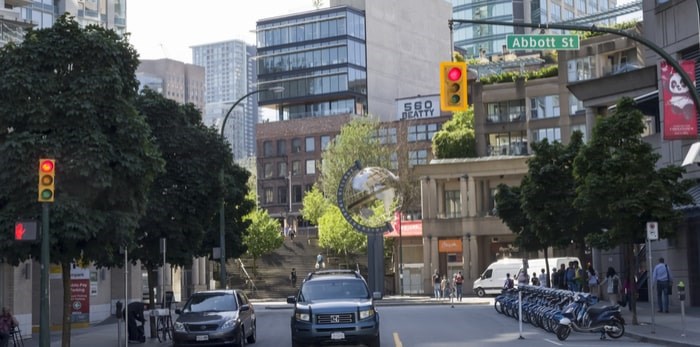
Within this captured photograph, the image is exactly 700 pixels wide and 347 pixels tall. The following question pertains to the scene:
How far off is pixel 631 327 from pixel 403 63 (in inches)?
3901

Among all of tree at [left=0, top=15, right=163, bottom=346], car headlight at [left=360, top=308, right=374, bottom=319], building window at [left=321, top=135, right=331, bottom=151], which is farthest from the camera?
building window at [left=321, top=135, right=331, bottom=151]

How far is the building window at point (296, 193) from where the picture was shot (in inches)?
4569

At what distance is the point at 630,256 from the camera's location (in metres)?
30.6

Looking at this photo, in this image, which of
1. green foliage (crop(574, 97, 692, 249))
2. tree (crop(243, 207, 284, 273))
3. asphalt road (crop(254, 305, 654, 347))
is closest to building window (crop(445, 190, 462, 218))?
tree (crop(243, 207, 284, 273))

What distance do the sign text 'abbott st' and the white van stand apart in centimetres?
4168

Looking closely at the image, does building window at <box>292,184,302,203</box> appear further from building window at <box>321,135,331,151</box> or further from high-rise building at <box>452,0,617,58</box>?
high-rise building at <box>452,0,617,58</box>

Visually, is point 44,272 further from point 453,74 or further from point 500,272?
point 500,272

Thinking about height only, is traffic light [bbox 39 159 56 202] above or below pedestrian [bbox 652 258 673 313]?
above

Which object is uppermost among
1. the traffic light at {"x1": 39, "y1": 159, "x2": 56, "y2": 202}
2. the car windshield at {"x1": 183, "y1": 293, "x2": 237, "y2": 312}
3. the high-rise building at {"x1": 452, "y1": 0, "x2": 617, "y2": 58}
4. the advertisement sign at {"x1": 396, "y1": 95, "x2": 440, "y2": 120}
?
the high-rise building at {"x1": 452, "y1": 0, "x2": 617, "y2": 58}

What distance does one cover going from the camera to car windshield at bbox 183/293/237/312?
84.9 ft

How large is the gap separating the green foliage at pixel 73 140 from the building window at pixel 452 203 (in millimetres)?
56195

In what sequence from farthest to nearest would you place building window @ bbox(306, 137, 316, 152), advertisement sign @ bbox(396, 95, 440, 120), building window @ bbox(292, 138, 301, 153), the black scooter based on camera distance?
building window @ bbox(292, 138, 301, 153), building window @ bbox(306, 137, 316, 152), advertisement sign @ bbox(396, 95, 440, 120), the black scooter

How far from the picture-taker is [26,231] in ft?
65.2

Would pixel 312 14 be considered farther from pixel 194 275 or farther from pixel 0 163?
pixel 0 163
